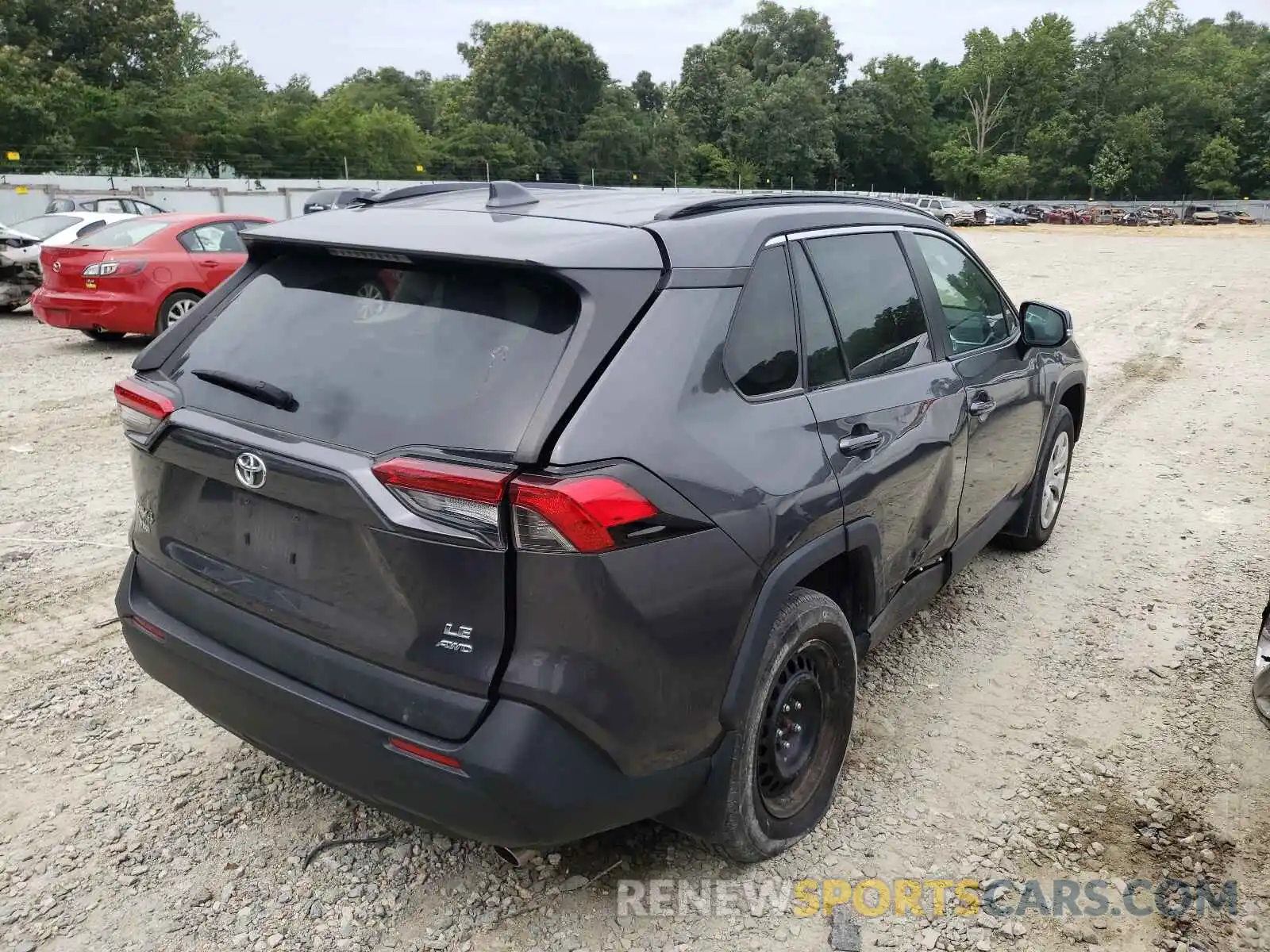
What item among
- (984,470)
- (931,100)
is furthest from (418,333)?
(931,100)

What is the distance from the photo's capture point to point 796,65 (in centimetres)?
9869

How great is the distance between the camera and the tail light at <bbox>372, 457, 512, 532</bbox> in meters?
2.04

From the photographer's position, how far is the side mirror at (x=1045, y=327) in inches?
172

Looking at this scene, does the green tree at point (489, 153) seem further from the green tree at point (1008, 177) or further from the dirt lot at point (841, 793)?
the dirt lot at point (841, 793)

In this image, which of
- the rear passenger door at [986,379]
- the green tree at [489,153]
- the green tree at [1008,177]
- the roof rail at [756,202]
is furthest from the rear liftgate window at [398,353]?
Answer: the green tree at [1008,177]

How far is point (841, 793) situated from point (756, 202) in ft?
6.29

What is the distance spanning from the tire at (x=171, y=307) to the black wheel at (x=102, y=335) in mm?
644

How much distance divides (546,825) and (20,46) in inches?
2331

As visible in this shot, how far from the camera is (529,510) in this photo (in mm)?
2035

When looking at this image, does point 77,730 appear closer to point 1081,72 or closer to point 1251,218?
point 1251,218

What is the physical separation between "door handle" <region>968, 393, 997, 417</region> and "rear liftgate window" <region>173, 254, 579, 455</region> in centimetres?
207

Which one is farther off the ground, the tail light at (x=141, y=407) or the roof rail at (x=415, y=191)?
the roof rail at (x=415, y=191)

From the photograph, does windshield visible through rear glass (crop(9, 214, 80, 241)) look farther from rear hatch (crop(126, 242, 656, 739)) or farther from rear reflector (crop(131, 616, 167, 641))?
rear hatch (crop(126, 242, 656, 739))

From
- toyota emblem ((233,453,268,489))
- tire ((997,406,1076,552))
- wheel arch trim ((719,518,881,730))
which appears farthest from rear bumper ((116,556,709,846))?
tire ((997,406,1076,552))
